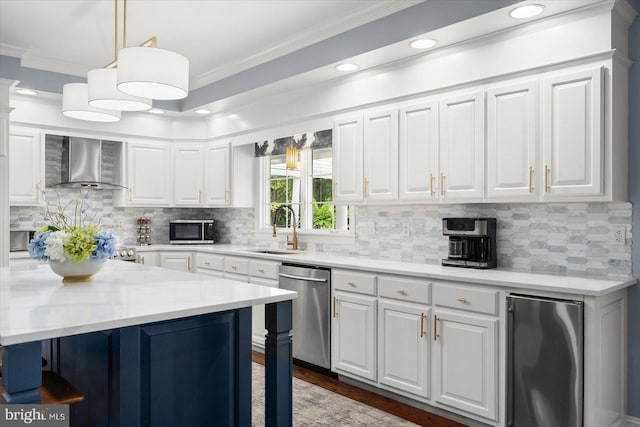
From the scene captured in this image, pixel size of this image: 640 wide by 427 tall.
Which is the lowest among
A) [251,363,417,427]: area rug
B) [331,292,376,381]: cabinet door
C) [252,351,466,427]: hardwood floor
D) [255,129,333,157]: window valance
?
[252,351,466,427]: hardwood floor

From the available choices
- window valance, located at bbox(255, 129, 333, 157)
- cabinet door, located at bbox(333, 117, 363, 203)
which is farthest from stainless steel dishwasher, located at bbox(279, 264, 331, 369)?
window valance, located at bbox(255, 129, 333, 157)

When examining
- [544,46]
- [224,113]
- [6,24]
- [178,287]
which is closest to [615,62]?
[544,46]

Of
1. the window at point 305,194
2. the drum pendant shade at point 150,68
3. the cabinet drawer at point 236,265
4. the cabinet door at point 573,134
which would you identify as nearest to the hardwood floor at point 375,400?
the cabinet drawer at point 236,265

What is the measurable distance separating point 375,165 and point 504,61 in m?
1.21

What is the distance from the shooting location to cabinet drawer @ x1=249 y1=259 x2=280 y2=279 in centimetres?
434

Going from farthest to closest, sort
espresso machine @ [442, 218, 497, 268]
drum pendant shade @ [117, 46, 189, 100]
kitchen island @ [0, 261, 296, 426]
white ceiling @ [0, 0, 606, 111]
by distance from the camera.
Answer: espresso machine @ [442, 218, 497, 268] < white ceiling @ [0, 0, 606, 111] < drum pendant shade @ [117, 46, 189, 100] < kitchen island @ [0, 261, 296, 426]

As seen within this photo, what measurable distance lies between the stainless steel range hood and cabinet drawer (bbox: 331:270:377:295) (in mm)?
3158

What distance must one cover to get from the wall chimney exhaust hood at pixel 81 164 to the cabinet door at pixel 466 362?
13.6ft

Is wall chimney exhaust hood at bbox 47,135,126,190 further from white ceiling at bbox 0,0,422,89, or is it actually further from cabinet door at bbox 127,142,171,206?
white ceiling at bbox 0,0,422,89

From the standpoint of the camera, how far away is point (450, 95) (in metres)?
3.39

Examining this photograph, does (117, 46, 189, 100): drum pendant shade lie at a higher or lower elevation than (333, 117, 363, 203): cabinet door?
higher

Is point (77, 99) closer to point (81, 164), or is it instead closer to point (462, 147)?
point (462, 147)

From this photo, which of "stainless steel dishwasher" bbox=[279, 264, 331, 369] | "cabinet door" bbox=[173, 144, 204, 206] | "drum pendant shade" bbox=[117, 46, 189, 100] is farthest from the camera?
"cabinet door" bbox=[173, 144, 204, 206]

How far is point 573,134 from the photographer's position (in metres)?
2.78
